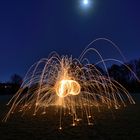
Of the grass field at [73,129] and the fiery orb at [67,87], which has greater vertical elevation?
the fiery orb at [67,87]

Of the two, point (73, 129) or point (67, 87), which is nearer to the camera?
point (73, 129)

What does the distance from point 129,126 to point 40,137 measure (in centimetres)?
308

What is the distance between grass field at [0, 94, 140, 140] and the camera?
393 inches

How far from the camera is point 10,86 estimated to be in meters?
46.9

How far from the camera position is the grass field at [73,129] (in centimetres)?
998

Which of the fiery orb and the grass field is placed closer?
the grass field

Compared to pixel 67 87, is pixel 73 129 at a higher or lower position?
lower

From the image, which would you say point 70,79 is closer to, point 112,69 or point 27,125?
point 27,125

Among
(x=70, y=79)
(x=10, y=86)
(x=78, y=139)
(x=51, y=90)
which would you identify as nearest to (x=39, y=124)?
(x=78, y=139)

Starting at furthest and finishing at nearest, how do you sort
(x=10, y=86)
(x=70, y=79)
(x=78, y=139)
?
(x=10, y=86) → (x=70, y=79) → (x=78, y=139)

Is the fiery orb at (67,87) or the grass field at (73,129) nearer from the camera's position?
the grass field at (73,129)

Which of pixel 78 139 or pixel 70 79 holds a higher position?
pixel 70 79

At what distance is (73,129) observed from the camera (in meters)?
11.2

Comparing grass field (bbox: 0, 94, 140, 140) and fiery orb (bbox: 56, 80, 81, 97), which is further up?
fiery orb (bbox: 56, 80, 81, 97)
